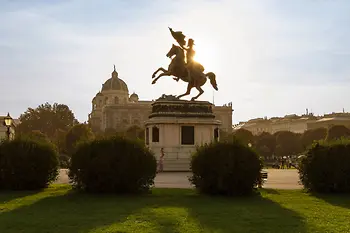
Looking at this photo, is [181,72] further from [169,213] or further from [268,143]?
[268,143]

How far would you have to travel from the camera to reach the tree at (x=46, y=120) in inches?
4414

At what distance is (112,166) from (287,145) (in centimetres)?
8822

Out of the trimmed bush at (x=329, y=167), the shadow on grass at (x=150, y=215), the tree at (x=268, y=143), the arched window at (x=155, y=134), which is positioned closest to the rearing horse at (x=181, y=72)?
the arched window at (x=155, y=134)

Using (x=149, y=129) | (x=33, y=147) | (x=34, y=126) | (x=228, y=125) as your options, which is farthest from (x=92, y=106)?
(x=33, y=147)

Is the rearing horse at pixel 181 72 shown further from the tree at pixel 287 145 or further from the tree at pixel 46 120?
the tree at pixel 46 120

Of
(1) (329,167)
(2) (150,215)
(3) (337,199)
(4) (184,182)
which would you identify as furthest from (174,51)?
(2) (150,215)

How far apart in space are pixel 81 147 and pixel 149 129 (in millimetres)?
21162

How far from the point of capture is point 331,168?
18359mm

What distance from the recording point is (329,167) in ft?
60.2

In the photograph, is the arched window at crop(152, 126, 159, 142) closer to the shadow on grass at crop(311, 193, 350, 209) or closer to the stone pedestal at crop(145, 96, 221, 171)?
the stone pedestal at crop(145, 96, 221, 171)

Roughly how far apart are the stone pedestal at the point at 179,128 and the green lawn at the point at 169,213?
19.3 metres

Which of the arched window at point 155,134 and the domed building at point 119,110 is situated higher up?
the domed building at point 119,110

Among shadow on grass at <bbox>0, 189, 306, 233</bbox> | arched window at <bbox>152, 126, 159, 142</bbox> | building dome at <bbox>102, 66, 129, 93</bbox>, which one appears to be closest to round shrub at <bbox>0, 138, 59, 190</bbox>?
shadow on grass at <bbox>0, 189, 306, 233</bbox>

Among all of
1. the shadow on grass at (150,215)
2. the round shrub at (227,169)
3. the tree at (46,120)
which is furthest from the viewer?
the tree at (46,120)
